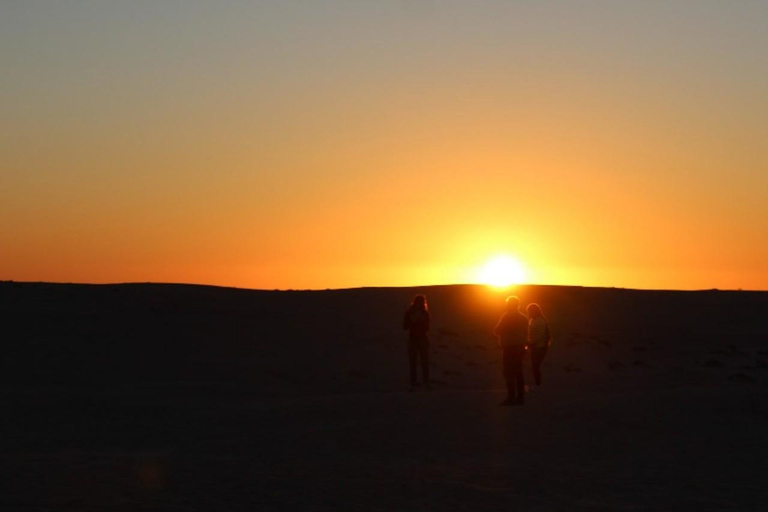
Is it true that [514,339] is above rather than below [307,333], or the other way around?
below

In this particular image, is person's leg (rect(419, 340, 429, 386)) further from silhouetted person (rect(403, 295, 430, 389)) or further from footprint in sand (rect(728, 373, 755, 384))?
footprint in sand (rect(728, 373, 755, 384))

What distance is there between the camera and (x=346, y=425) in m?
16.8

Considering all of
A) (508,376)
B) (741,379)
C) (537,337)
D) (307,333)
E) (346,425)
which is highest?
(307,333)

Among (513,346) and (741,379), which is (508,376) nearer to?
(513,346)

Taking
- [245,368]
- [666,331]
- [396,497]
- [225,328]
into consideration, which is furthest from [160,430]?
[666,331]

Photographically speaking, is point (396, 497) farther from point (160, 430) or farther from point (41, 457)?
point (160, 430)

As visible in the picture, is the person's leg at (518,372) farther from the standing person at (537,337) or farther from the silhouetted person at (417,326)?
the silhouetted person at (417,326)

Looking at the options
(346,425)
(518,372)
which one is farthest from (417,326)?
(346,425)

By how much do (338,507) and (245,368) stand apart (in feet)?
70.5

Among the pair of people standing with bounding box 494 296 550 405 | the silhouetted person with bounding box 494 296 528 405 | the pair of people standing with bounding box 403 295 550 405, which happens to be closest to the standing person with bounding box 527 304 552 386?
the pair of people standing with bounding box 403 295 550 405

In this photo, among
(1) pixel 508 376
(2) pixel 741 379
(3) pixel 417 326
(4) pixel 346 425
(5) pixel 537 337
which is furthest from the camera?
(2) pixel 741 379

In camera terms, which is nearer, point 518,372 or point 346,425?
point 346,425

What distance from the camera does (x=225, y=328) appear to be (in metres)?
41.2

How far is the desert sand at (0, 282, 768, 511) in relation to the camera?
1163 cm
